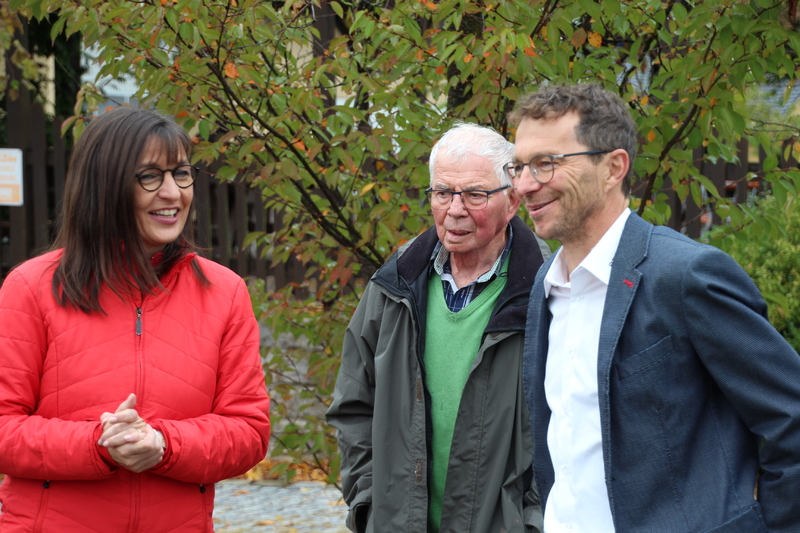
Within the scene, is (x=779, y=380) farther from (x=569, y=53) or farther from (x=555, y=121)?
(x=569, y=53)

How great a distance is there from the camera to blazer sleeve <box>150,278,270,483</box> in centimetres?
227

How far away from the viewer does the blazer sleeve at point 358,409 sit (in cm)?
277

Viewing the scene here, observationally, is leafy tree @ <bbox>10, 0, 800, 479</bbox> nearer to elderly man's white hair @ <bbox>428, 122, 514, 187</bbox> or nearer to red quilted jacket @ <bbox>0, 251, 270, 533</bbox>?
elderly man's white hair @ <bbox>428, 122, 514, 187</bbox>

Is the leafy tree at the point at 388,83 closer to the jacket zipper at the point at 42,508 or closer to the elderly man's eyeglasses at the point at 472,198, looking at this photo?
the elderly man's eyeglasses at the point at 472,198

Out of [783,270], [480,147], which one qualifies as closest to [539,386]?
[480,147]

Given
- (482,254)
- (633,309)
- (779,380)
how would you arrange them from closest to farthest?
(779,380)
(633,309)
(482,254)

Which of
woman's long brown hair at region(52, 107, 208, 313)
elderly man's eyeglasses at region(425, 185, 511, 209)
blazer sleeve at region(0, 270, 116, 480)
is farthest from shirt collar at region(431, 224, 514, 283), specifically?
blazer sleeve at region(0, 270, 116, 480)

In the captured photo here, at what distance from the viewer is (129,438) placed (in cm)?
214

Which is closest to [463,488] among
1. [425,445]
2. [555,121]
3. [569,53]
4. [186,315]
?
[425,445]

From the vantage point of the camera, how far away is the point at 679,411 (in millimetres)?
1854

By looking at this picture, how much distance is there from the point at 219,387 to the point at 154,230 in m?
0.51

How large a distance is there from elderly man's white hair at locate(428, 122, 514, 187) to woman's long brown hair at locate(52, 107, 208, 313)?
37.5 inches

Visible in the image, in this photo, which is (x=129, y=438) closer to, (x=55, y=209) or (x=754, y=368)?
(x=754, y=368)

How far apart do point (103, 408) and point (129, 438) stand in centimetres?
19
